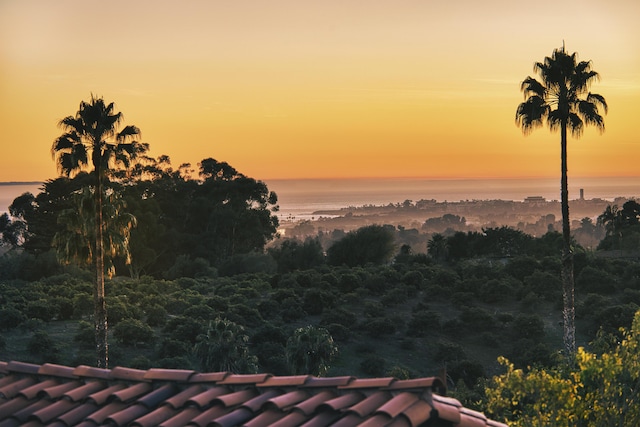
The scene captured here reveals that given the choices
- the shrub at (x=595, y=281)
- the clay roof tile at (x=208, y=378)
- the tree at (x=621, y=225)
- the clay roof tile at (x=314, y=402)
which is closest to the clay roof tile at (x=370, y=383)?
the clay roof tile at (x=314, y=402)

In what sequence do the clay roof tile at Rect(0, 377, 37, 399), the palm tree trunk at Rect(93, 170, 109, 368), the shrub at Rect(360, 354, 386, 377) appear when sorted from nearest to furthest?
the clay roof tile at Rect(0, 377, 37, 399), the palm tree trunk at Rect(93, 170, 109, 368), the shrub at Rect(360, 354, 386, 377)

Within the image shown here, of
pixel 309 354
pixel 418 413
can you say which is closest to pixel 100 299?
pixel 309 354

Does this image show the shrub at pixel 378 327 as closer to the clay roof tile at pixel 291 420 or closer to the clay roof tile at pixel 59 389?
the clay roof tile at pixel 59 389

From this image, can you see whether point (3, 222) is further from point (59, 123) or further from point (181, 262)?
point (59, 123)

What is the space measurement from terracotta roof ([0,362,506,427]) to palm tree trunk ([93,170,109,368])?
2143 cm

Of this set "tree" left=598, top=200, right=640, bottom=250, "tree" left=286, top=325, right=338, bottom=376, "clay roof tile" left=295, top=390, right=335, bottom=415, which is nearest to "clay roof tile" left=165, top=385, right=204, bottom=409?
"clay roof tile" left=295, top=390, right=335, bottom=415

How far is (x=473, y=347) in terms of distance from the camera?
1560 inches

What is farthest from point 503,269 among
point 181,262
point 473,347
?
point 181,262

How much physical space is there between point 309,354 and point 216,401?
24.0 metres

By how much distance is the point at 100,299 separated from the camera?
28.6 m

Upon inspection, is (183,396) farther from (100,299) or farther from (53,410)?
(100,299)

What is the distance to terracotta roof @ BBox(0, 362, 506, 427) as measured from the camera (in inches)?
229

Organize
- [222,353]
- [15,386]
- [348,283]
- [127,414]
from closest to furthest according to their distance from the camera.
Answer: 1. [127,414]
2. [15,386]
3. [222,353]
4. [348,283]

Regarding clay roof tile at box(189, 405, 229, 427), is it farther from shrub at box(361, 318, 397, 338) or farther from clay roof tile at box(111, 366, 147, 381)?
shrub at box(361, 318, 397, 338)
